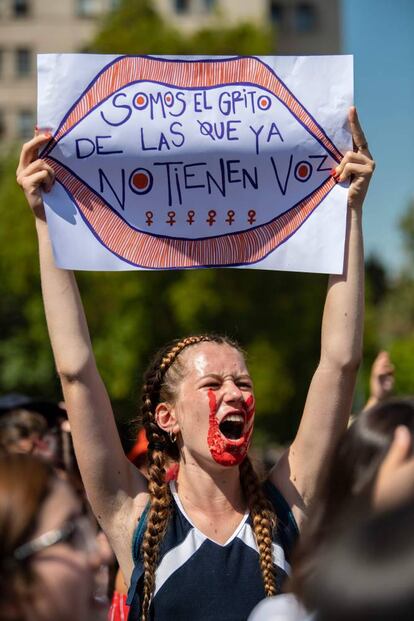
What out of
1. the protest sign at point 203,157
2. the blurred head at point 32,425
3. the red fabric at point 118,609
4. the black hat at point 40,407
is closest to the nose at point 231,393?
the protest sign at point 203,157

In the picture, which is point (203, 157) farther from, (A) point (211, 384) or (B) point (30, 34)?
(B) point (30, 34)

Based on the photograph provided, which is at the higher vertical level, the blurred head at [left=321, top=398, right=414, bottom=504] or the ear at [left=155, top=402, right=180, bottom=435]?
the blurred head at [left=321, top=398, right=414, bottom=504]

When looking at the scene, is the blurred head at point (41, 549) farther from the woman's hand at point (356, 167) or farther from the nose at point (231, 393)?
the woman's hand at point (356, 167)

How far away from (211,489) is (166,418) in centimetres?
30

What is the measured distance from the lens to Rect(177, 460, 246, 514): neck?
126 inches

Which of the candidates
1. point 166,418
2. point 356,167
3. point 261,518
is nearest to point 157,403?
point 166,418

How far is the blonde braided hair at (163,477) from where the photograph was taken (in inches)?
120

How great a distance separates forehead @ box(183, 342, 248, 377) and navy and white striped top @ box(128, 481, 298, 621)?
45 cm

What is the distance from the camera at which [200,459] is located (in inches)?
128

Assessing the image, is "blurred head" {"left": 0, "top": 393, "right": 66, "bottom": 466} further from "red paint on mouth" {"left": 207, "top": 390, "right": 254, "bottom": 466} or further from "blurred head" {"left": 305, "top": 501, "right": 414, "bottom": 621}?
"blurred head" {"left": 305, "top": 501, "right": 414, "bottom": 621}

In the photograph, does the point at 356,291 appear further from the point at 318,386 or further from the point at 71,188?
the point at 71,188

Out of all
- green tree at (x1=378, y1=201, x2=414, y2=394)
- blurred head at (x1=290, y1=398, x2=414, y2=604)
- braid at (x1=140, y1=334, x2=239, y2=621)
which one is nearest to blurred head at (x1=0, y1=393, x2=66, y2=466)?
braid at (x1=140, y1=334, x2=239, y2=621)

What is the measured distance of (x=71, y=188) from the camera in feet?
11.4

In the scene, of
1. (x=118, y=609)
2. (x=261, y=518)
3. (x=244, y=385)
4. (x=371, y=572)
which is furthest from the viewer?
(x=118, y=609)
